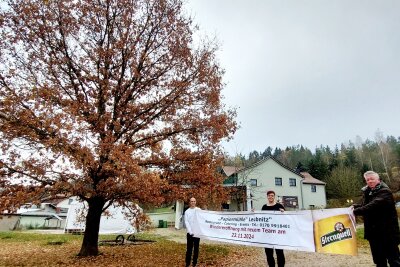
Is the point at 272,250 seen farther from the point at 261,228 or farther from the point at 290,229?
the point at 290,229

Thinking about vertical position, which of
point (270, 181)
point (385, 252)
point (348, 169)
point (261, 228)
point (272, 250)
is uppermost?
point (348, 169)

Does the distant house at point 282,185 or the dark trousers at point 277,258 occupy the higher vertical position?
the distant house at point 282,185

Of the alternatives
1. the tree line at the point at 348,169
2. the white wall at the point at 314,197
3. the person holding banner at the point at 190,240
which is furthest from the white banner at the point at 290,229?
the white wall at the point at 314,197

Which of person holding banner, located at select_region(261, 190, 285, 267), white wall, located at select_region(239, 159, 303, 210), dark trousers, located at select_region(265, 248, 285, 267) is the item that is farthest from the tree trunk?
white wall, located at select_region(239, 159, 303, 210)

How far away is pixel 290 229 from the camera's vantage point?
25.8 ft

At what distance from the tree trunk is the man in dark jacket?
10.7 meters

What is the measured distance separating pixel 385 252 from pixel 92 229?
37.1 feet

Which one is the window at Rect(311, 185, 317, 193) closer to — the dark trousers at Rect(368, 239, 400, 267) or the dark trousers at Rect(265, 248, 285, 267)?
the dark trousers at Rect(265, 248, 285, 267)

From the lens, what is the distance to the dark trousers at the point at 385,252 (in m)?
5.47

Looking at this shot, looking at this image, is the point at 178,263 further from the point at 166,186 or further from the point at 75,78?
the point at 75,78

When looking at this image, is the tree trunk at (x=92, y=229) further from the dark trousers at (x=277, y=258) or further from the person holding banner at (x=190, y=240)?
the dark trousers at (x=277, y=258)

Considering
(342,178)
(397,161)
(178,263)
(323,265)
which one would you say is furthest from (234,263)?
(397,161)

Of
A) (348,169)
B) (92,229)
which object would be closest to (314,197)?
(348,169)

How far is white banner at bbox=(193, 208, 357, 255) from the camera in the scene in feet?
22.7
